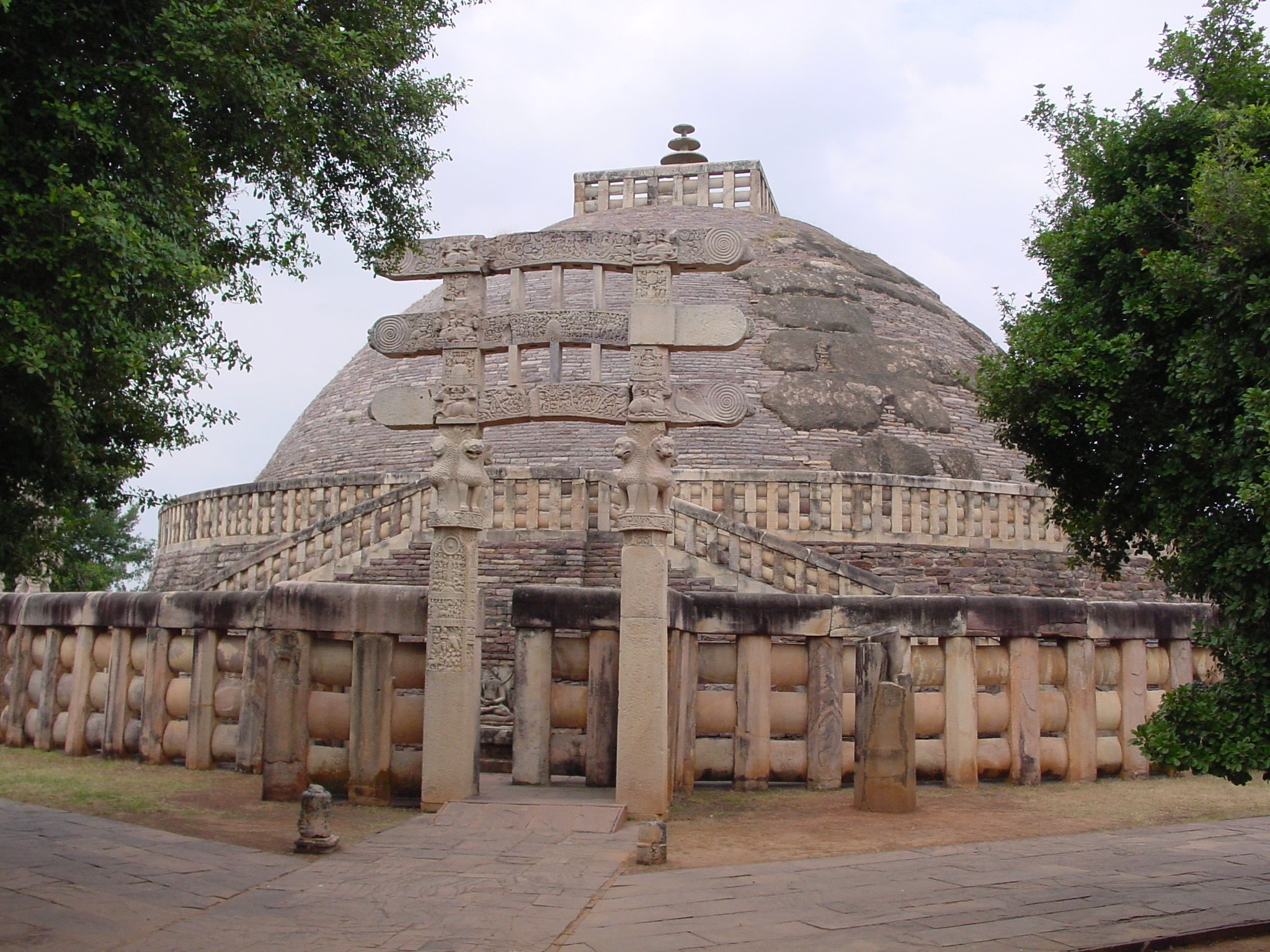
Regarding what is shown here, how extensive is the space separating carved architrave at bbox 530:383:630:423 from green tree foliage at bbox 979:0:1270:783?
273cm

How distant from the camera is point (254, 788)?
8.56m

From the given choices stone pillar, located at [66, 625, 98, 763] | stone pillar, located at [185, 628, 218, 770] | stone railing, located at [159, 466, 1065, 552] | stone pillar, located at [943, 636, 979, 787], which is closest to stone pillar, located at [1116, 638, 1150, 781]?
stone pillar, located at [943, 636, 979, 787]

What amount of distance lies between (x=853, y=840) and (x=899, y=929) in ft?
6.97

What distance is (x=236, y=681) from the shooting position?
9281 millimetres

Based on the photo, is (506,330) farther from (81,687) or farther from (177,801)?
(81,687)

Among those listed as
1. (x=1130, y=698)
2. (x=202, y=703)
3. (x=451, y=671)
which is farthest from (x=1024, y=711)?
(x=202, y=703)

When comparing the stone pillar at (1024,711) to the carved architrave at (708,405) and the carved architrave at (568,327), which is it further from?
the carved architrave at (568,327)

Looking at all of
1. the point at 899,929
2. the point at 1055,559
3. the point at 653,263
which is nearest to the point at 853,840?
the point at 899,929

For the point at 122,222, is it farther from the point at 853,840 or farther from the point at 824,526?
the point at 824,526

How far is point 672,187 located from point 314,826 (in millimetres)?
27755

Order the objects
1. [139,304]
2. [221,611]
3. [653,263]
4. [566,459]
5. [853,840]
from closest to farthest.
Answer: [139,304]
[853,840]
[653,263]
[221,611]
[566,459]

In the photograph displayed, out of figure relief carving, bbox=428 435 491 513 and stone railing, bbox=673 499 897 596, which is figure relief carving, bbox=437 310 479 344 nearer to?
figure relief carving, bbox=428 435 491 513

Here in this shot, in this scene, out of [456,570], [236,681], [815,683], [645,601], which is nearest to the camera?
[645,601]

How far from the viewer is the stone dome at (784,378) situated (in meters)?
24.7
